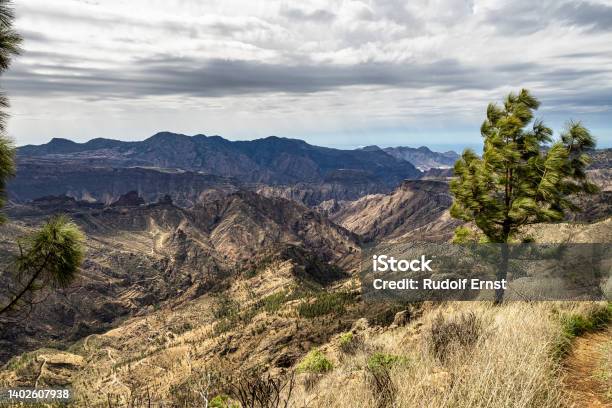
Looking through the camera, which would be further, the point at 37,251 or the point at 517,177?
the point at 517,177

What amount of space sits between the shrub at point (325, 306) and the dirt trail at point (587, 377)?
218 feet

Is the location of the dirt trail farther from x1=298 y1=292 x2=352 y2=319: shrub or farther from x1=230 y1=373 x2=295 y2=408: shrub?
x1=298 y1=292 x2=352 y2=319: shrub

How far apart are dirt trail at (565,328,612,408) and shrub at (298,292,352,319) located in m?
66.5

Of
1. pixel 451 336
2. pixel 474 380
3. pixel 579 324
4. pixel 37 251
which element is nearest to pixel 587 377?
pixel 451 336

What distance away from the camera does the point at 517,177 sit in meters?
16.2

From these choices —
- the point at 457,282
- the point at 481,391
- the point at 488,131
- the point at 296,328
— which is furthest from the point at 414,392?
the point at 296,328

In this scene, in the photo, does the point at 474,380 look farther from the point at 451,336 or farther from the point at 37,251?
the point at 37,251

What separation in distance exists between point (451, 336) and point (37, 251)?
7.86m

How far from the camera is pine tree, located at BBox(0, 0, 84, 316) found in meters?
7.87

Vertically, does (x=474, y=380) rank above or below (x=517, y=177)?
below

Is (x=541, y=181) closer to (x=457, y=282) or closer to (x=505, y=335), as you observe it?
(x=457, y=282)

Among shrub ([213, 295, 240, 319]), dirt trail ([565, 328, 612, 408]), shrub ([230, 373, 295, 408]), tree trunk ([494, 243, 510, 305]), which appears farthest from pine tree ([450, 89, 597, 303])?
shrub ([213, 295, 240, 319])

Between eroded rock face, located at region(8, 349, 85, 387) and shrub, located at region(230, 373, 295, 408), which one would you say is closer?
shrub, located at region(230, 373, 295, 408)

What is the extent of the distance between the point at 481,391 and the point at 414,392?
746mm
